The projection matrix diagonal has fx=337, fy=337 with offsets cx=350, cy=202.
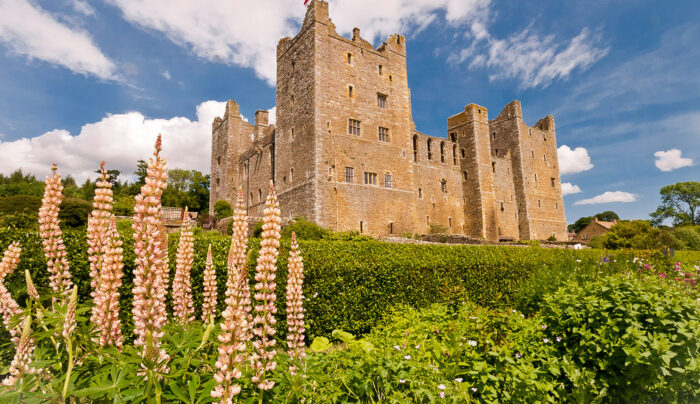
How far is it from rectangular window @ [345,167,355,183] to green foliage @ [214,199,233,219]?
1608cm

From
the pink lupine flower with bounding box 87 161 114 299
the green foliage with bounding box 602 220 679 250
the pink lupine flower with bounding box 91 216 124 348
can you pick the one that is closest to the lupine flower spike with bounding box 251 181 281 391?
the pink lupine flower with bounding box 91 216 124 348

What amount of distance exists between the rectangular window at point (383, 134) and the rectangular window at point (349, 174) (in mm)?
3964

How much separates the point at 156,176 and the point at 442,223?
120ft

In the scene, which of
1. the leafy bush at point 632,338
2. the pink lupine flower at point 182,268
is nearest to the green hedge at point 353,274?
the leafy bush at point 632,338

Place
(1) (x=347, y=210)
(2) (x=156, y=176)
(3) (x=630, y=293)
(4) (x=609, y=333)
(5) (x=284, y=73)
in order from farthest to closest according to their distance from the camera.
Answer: (5) (x=284, y=73), (1) (x=347, y=210), (3) (x=630, y=293), (4) (x=609, y=333), (2) (x=156, y=176)

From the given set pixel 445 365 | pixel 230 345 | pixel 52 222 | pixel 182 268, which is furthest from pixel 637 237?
pixel 52 222

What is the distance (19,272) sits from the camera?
18.5 ft

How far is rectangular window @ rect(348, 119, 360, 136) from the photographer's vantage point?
82.5 ft

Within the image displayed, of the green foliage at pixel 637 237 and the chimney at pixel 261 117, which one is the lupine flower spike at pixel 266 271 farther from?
the chimney at pixel 261 117

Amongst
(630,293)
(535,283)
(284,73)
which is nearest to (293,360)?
(630,293)

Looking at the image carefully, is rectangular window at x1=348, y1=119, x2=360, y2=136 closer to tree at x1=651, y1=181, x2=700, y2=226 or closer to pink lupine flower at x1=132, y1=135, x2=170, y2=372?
pink lupine flower at x1=132, y1=135, x2=170, y2=372

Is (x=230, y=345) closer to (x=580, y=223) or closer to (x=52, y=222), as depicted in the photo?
(x=52, y=222)

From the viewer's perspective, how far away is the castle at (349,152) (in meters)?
23.8

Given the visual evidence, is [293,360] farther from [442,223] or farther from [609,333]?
[442,223]
